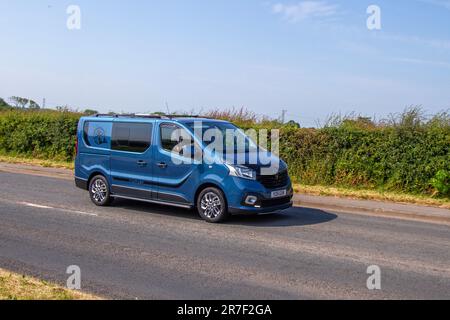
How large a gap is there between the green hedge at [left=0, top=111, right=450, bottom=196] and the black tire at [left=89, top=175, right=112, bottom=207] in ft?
23.5

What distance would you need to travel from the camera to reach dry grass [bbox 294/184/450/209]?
14.1 meters

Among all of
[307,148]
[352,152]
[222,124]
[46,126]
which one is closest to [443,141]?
[352,152]

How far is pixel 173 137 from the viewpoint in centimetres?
1117

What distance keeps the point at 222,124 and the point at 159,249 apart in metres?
4.07

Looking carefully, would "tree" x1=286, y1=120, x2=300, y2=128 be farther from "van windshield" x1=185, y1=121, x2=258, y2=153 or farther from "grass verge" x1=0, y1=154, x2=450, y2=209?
"van windshield" x1=185, y1=121, x2=258, y2=153

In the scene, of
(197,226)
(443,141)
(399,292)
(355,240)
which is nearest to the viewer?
(399,292)

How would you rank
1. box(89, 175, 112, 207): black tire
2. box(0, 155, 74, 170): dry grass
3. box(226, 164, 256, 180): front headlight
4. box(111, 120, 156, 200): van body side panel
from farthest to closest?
box(0, 155, 74, 170): dry grass → box(89, 175, 112, 207): black tire → box(111, 120, 156, 200): van body side panel → box(226, 164, 256, 180): front headlight

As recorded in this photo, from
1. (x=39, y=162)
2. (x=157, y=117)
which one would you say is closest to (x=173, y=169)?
(x=157, y=117)

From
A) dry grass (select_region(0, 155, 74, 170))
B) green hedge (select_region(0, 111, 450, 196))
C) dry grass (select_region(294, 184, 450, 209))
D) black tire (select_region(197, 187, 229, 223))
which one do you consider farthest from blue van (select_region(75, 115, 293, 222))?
dry grass (select_region(0, 155, 74, 170))

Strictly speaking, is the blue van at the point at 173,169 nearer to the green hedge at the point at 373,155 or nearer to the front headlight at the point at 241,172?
the front headlight at the point at 241,172

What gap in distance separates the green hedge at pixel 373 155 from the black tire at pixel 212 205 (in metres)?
7.00

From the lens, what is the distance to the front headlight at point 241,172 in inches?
406

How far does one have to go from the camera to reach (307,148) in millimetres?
17531
